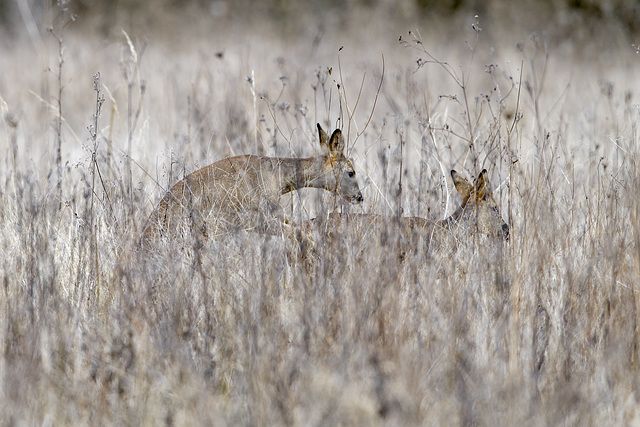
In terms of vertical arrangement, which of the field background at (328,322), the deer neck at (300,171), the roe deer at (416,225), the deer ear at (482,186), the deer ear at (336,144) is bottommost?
the field background at (328,322)

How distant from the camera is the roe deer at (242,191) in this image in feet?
13.9

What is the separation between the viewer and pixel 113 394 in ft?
9.21

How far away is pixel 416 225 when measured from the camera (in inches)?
169

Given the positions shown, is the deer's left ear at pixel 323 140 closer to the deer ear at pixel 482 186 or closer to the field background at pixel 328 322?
the field background at pixel 328 322

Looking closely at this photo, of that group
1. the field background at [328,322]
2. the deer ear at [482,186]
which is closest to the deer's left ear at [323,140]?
the field background at [328,322]

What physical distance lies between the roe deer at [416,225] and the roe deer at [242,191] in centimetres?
19

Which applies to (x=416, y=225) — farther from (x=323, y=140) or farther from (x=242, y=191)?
(x=323, y=140)

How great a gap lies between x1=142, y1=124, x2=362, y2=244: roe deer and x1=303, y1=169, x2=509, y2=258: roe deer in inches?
7.6

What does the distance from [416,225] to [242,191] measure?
1.30 metres

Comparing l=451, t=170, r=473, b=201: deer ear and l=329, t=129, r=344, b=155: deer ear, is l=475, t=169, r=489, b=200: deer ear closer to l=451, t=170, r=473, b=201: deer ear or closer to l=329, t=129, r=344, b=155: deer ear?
l=451, t=170, r=473, b=201: deer ear

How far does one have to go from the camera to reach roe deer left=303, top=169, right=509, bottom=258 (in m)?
3.75

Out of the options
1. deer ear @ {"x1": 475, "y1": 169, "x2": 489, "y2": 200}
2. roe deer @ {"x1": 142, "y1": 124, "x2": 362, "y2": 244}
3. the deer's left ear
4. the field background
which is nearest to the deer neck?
roe deer @ {"x1": 142, "y1": 124, "x2": 362, "y2": 244}

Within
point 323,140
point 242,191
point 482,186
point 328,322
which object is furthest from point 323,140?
point 328,322

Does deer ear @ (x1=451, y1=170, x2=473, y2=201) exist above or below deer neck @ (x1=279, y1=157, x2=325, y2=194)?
below
